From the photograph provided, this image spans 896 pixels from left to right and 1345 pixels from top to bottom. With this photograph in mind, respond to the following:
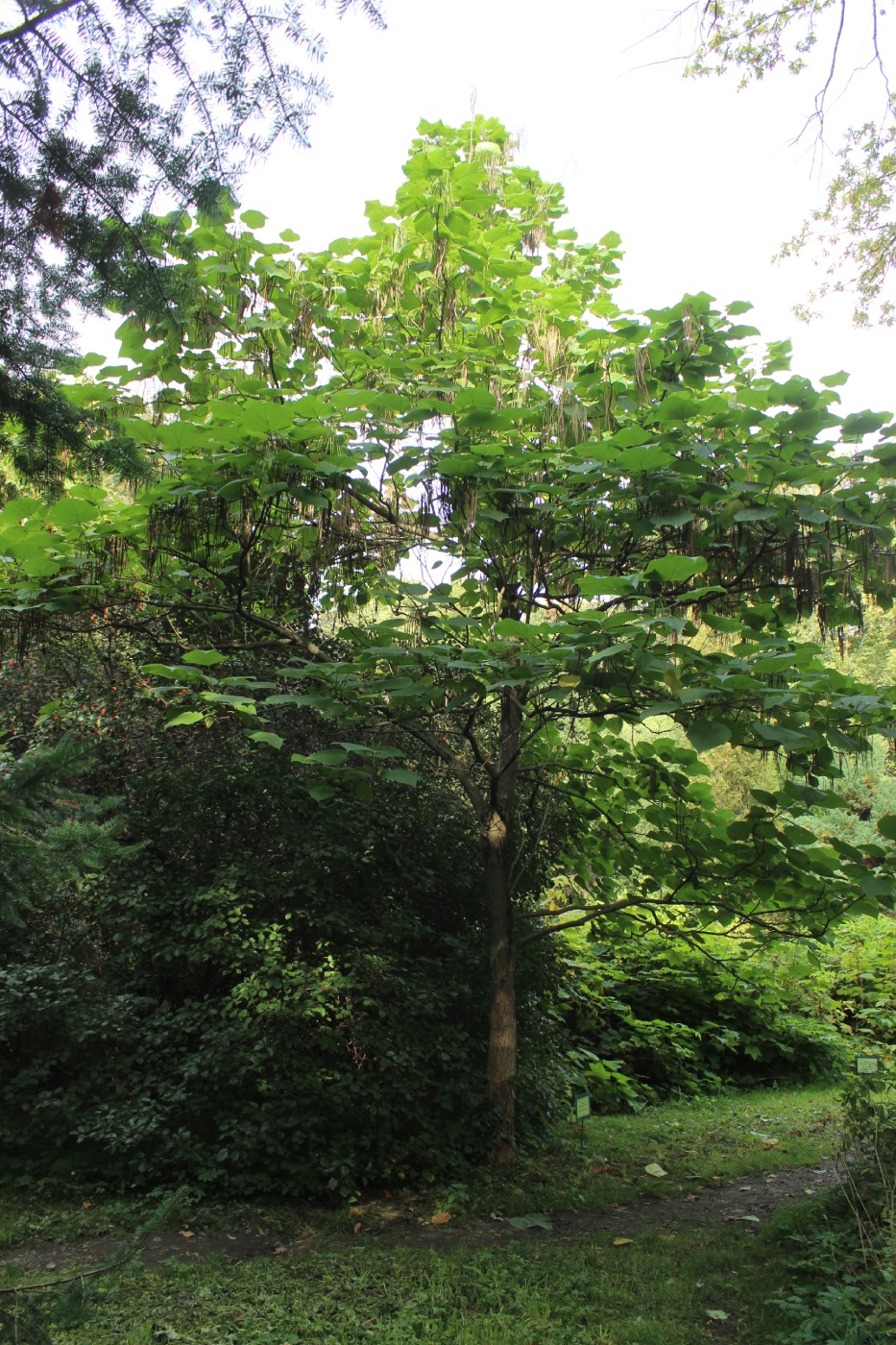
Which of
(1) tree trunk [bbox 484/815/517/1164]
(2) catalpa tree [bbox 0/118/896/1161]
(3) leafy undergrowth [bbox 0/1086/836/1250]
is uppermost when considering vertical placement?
(2) catalpa tree [bbox 0/118/896/1161]

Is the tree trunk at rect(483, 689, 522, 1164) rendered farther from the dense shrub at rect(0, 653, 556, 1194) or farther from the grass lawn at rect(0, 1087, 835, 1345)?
the grass lawn at rect(0, 1087, 835, 1345)

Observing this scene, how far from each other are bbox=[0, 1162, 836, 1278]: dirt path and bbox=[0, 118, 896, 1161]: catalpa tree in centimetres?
76

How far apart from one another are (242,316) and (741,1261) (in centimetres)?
474

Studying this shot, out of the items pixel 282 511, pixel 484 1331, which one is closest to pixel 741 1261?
pixel 484 1331

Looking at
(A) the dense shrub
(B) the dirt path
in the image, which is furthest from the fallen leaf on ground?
(A) the dense shrub

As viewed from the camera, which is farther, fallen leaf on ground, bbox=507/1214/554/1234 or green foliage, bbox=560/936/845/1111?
green foliage, bbox=560/936/845/1111

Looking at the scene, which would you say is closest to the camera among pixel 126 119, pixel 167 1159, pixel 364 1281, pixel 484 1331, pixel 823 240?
pixel 126 119

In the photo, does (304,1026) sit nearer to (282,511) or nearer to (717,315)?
(282,511)

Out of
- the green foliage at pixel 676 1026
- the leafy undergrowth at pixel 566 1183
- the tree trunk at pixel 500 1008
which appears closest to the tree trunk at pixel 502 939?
the tree trunk at pixel 500 1008

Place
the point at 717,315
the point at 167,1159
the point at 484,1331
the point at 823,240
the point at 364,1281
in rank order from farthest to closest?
1. the point at 823,240
2. the point at 167,1159
3. the point at 717,315
4. the point at 364,1281
5. the point at 484,1331

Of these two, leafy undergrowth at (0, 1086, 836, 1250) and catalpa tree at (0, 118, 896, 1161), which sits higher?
catalpa tree at (0, 118, 896, 1161)

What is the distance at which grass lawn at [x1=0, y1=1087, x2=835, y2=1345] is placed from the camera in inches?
122

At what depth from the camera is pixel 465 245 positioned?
436 cm

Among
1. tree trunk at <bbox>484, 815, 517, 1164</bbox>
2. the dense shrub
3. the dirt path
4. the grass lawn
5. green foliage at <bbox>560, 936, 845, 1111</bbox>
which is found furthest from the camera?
green foliage at <bbox>560, 936, 845, 1111</bbox>
